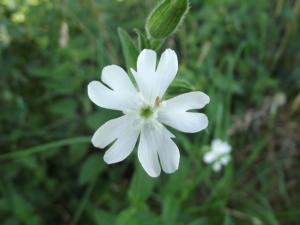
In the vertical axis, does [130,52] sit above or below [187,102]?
above

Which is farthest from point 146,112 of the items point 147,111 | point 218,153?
point 218,153

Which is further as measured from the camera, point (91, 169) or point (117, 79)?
point (91, 169)

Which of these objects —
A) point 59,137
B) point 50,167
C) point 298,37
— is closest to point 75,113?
point 59,137

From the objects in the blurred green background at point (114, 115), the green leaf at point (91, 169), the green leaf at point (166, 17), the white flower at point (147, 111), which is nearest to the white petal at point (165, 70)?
the white flower at point (147, 111)

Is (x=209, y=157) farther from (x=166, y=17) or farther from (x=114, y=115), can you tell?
(x=166, y=17)

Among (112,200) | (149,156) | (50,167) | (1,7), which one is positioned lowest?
(149,156)

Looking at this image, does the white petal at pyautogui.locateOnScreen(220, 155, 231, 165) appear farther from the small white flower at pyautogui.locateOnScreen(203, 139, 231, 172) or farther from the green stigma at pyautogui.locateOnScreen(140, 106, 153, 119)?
the green stigma at pyautogui.locateOnScreen(140, 106, 153, 119)

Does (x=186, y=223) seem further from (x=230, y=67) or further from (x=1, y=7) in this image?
(x=1, y=7)
